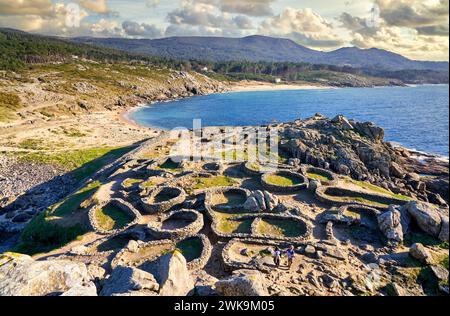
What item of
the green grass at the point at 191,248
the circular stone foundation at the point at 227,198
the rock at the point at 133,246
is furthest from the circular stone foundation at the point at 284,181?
the rock at the point at 133,246

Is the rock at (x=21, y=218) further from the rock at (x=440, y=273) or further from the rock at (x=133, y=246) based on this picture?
the rock at (x=440, y=273)

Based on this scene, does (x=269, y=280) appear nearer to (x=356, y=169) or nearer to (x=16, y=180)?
(x=356, y=169)

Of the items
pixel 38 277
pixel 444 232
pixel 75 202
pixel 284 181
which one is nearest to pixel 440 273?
pixel 444 232

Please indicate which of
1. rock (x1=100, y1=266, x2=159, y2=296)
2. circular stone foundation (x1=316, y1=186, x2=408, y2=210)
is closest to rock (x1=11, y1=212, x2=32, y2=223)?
rock (x1=100, y1=266, x2=159, y2=296)
